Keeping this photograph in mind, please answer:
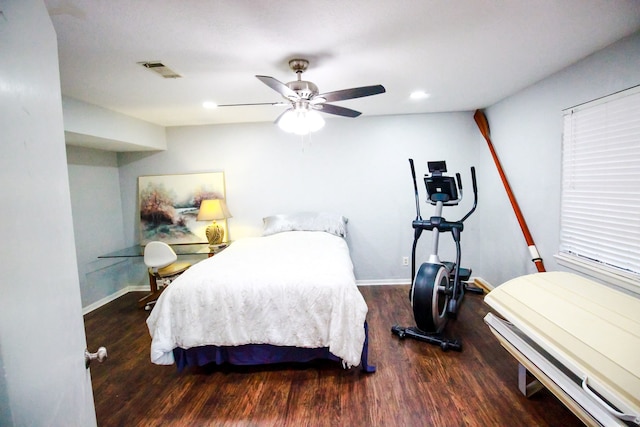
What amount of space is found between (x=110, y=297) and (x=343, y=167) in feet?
11.5

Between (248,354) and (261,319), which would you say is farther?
(248,354)

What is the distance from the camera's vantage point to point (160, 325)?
2021mm

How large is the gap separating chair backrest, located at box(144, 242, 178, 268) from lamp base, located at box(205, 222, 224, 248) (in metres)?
0.46

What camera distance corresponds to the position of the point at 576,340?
1341mm

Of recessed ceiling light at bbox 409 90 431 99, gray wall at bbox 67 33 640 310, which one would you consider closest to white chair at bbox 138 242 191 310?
gray wall at bbox 67 33 640 310

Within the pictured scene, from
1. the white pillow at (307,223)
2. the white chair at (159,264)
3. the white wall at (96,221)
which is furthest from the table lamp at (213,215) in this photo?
the white wall at (96,221)

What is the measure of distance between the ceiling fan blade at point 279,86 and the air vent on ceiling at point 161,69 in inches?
35.3

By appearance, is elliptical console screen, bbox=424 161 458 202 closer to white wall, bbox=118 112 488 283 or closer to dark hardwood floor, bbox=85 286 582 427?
white wall, bbox=118 112 488 283

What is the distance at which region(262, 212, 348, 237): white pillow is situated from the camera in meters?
3.53

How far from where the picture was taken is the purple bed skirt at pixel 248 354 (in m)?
2.16

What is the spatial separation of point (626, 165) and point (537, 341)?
1.38m

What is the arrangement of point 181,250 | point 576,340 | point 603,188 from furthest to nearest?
point 181,250
point 603,188
point 576,340

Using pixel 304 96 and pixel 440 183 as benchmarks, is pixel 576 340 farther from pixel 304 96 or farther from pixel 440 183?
pixel 304 96

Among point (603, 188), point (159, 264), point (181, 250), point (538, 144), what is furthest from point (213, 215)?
point (603, 188)
